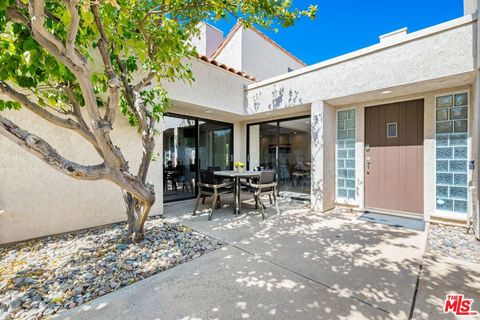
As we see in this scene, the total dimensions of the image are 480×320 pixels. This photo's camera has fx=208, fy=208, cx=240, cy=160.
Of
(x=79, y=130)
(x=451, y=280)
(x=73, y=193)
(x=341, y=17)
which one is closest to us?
(x=451, y=280)

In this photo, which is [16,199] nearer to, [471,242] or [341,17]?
[471,242]

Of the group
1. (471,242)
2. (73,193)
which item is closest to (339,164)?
(471,242)

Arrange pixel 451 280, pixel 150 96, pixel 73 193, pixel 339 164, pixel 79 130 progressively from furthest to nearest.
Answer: pixel 339 164
pixel 150 96
pixel 73 193
pixel 79 130
pixel 451 280

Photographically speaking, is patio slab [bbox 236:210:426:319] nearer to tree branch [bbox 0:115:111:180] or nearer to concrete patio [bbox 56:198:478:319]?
concrete patio [bbox 56:198:478:319]

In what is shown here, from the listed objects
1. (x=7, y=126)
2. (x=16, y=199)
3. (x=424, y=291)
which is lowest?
(x=424, y=291)

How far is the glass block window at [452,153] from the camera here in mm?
3877

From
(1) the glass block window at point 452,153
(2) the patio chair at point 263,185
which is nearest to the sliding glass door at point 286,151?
(2) the patio chair at point 263,185

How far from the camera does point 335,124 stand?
550 cm

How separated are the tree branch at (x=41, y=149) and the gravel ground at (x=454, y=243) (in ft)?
15.2

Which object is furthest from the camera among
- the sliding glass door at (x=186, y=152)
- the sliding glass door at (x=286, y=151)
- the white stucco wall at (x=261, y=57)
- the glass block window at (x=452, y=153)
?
the white stucco wall at (x=261, y=57)

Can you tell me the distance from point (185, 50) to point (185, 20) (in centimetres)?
55

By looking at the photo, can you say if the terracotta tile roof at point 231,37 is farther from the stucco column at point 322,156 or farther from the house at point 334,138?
the stucco column at point 322,156

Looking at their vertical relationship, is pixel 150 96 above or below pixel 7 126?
above

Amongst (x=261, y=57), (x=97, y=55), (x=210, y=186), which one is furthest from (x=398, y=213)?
(x=261, y=57)
